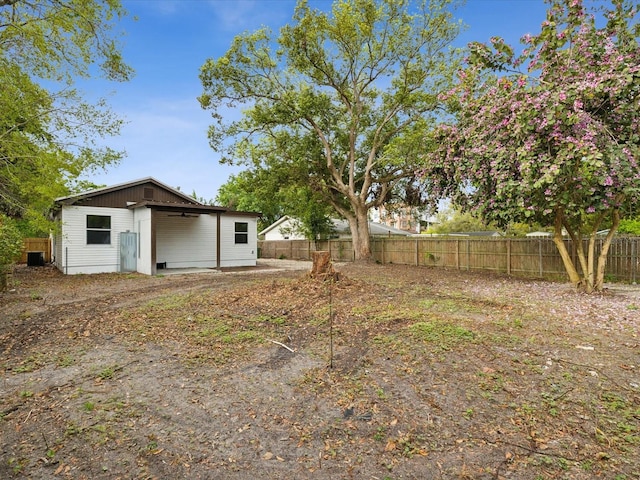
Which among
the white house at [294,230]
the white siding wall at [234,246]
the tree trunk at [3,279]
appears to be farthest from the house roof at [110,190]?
the white house at [294,230]

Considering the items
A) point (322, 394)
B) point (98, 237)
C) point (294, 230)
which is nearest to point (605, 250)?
point (322, 394)

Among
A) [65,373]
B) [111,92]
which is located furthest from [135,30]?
[65,373]

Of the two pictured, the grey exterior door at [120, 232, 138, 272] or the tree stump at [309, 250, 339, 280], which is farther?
the grey exterior door at [120, 232, 138, 272]

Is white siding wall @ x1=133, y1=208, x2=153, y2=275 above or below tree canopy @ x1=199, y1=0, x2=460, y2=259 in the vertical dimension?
below

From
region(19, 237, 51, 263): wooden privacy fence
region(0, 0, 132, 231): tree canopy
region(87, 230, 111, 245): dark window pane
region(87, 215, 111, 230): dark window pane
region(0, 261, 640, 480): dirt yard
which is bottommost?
region(0, 261, 640, 480): dirt yard

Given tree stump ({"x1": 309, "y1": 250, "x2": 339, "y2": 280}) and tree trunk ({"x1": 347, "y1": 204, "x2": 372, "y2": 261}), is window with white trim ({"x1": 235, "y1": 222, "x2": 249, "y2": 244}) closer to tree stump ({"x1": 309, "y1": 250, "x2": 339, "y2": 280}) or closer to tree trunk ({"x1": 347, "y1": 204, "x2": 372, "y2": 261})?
tree trunk ({"x1": 347, "y1": 204, "x2": 372, "y2": 261})

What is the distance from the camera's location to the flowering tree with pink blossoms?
241 inches

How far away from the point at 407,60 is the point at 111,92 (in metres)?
11.2

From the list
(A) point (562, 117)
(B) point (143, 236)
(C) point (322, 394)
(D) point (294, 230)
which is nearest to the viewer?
(C) point (322, 394)

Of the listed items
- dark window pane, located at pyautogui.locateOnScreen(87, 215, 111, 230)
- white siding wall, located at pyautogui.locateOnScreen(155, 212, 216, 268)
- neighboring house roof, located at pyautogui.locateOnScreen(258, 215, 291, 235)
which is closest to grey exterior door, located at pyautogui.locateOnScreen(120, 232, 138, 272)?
dark window pane, located at pyautogui.locateOnScreen(87, 215, 111, 230)

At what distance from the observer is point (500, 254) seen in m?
12.8

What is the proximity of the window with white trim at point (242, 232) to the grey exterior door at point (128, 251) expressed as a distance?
4482 mm

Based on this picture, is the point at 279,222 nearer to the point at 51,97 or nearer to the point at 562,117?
the point at 51,97

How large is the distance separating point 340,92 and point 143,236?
1043cm
